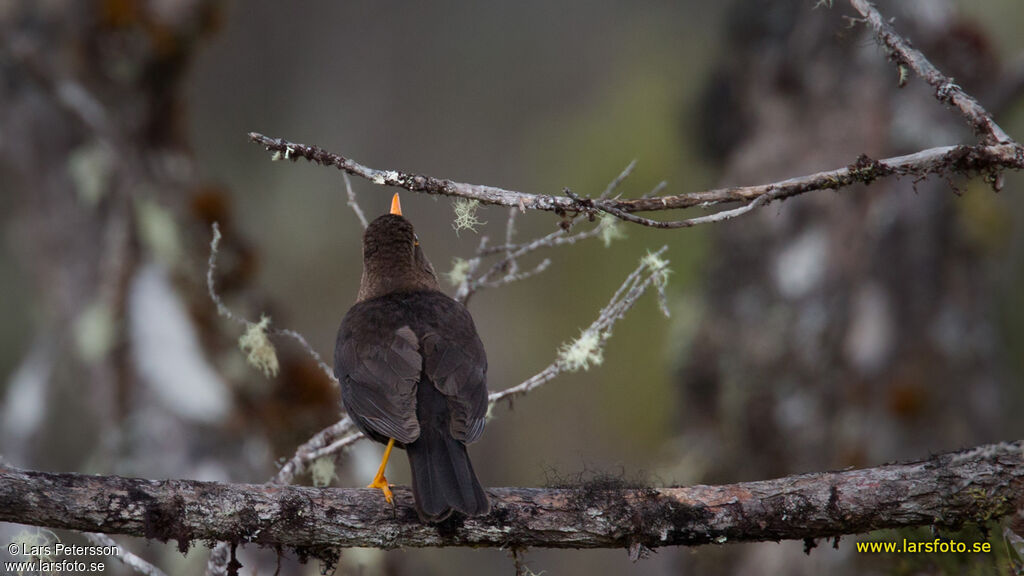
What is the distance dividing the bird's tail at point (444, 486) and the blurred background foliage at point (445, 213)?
0.95 feet

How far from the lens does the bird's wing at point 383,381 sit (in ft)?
12.5

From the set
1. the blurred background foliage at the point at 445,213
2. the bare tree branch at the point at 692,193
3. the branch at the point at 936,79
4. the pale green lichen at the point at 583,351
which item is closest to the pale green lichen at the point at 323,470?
the blurred background foliage at the point at 445,213

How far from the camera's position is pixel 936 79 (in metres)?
3.35

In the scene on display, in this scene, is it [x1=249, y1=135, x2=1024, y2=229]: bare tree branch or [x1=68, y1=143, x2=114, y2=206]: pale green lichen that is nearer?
[x1=249, y1=135, x2=1024, y2=229]: bare tree branch

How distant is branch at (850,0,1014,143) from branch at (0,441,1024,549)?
0.99 metres

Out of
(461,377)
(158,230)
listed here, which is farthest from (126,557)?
(158,230)

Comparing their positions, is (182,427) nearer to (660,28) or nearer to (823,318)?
(823,318)

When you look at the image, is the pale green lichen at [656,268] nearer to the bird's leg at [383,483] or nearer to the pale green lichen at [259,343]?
the bird's leg at [383,483]

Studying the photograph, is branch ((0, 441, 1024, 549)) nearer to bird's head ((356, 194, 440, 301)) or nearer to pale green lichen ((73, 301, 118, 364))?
bird's head ((356, 194, 440, 301))

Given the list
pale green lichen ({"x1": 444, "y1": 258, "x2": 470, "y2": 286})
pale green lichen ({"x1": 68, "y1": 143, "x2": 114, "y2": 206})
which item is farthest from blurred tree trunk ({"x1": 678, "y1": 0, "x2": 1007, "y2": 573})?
pale green lichen ({"x1": 68, "y1": 143, "x2": 114, "y2": 206})

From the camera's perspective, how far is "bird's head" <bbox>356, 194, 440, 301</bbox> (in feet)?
15.1

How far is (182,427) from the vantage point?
6.44 meters

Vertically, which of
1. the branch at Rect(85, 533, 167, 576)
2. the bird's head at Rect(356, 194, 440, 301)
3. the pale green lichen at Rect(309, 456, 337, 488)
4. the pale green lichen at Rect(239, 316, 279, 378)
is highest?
the bird's head at Rect(356, 194, 440, 301)

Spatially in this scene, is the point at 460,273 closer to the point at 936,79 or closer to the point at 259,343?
the point at 259,343
